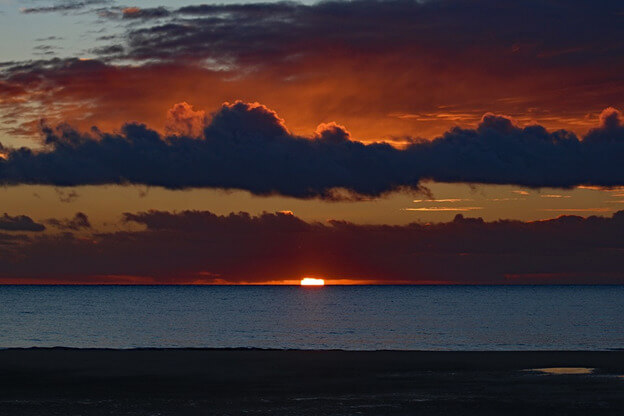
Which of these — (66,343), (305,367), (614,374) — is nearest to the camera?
(614,374)

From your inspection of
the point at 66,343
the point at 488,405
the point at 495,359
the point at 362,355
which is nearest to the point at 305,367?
the point at 362,355

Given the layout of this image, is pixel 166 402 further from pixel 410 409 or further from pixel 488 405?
pixel 488 405

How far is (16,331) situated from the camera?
95.8 meters

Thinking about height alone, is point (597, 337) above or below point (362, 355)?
below

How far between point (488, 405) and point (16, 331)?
75616 millimetres

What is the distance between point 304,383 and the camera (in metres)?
37.8

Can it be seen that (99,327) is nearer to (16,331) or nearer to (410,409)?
(16,331)

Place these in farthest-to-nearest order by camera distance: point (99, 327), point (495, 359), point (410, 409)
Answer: point (99, 327) < point (495, 359) < point (410, 409)

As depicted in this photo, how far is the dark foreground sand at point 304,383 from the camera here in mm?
31016

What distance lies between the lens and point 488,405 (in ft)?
103

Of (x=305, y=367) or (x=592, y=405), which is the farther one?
(x=305, y=367)

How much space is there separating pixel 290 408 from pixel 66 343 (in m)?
52.1

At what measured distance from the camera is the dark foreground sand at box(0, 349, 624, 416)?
102 ft

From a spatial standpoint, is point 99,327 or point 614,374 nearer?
point 614,374
